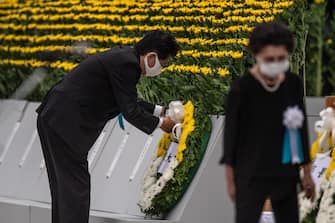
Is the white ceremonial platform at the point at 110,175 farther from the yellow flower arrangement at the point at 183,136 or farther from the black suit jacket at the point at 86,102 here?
the black suit jacket at the point at 86,102

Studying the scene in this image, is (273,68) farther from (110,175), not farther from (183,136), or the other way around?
(110,175)

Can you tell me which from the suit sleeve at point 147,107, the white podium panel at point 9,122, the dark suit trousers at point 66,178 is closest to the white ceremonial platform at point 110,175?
the white podium panel at point 9,122

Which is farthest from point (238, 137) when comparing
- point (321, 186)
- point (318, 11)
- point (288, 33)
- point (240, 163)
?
point (318, 11)

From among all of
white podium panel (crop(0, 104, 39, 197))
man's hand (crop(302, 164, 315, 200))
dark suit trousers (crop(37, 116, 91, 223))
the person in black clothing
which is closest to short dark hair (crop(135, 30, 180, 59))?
dark suit trousers (crop(37, 116, 91, 223))

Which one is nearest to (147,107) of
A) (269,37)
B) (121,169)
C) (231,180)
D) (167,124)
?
(167,124)

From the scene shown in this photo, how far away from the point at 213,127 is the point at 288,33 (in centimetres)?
278

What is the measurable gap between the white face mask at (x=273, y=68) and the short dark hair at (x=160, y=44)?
1.74m

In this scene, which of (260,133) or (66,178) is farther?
(66,178)

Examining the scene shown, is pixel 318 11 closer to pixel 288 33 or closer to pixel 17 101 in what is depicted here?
pixel 17 101

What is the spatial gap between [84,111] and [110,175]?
1.55 m

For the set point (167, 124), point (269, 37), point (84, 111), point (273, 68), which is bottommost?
point (167, 124)

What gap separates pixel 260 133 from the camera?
4.97m

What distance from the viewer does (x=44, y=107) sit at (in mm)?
6988

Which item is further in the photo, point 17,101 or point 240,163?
point 17,101
